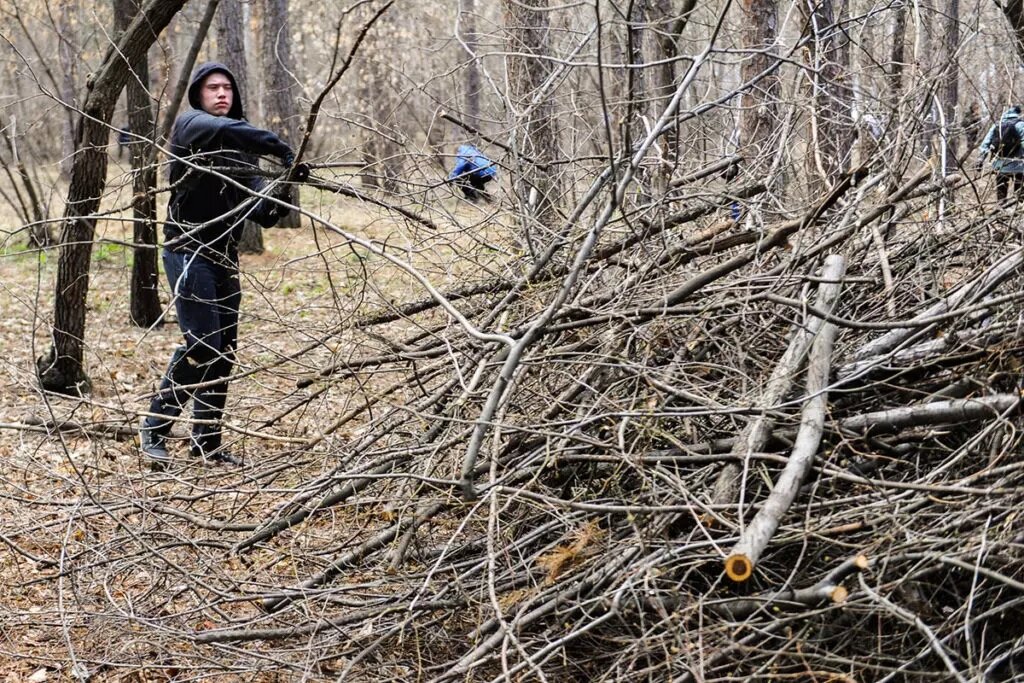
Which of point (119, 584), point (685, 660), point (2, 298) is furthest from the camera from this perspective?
point (2, 298)

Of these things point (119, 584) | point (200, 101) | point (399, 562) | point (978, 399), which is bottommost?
point (119, 584)

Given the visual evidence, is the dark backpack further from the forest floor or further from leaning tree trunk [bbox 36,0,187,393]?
leaning tree trunk [bbox 36,0,187,393]

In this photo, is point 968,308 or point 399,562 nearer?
point 968,308

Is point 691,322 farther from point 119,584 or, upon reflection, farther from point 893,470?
point 119,584

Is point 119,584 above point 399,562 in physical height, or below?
below

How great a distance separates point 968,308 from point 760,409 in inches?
27.4

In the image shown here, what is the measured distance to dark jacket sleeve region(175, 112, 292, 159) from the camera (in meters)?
5.20

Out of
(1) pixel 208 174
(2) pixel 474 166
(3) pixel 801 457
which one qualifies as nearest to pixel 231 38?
(1) pixel 208 174

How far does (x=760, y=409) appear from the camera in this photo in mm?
3141

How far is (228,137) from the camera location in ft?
17.4

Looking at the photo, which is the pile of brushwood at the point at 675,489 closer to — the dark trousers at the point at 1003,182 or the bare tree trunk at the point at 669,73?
the dark trousers at the point at 1003,182

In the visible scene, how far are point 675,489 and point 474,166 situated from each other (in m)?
2.38

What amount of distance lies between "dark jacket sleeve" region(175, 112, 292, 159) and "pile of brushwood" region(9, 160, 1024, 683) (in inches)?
56.8

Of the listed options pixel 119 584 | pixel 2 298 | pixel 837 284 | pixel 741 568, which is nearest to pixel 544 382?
pixel 837 284
